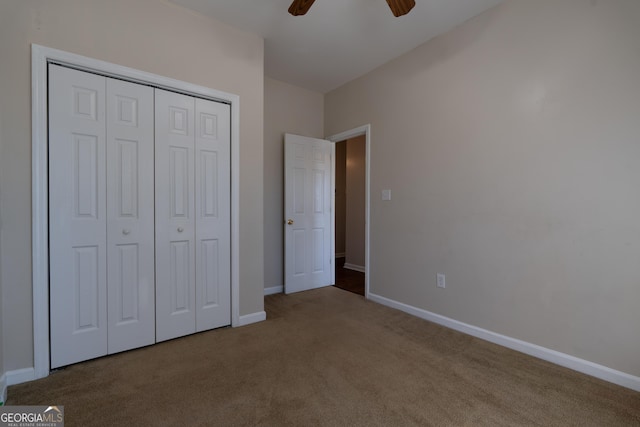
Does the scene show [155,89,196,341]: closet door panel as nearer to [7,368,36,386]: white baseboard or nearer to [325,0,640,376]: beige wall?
[7,368,36,386]: white baseboard

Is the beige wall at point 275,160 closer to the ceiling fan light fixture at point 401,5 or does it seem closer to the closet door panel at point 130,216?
the closet door panel at point 130,216

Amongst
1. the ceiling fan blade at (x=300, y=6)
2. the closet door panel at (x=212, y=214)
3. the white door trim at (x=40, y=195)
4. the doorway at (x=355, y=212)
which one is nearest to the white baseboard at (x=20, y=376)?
the white door trim at (x=40, y=195)

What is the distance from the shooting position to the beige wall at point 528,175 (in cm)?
177

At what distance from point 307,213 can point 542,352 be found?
8.90 feet

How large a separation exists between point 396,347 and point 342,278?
228 cm

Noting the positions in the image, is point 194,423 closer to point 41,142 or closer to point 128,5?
point 41,142

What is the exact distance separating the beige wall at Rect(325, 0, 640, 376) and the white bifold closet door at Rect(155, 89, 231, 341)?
5.98ft

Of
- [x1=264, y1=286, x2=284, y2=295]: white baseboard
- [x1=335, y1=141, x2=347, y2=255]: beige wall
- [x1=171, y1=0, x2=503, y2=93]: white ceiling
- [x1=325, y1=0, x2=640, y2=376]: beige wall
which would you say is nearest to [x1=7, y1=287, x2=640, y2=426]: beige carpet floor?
[x1=325, y1=0, x2=640, y2=376]: beige wall

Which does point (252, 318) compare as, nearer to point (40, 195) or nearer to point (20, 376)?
point (20, 376)

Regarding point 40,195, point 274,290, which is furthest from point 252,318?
point 40,195

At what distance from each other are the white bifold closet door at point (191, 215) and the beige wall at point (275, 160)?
1.06 metres

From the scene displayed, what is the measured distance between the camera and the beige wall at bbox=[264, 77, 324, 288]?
11.9 feet

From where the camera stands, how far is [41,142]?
1792 mm

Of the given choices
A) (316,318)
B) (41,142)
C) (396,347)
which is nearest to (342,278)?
(316,318)
